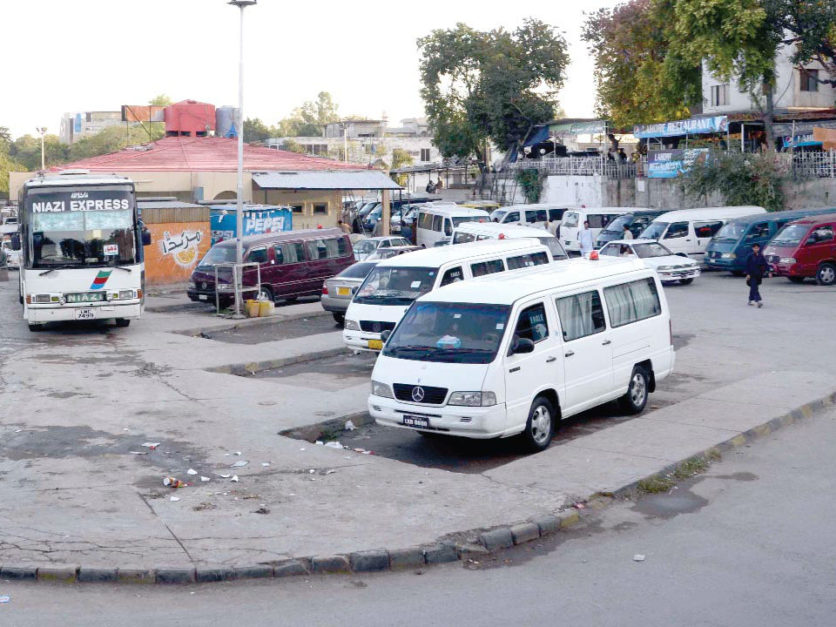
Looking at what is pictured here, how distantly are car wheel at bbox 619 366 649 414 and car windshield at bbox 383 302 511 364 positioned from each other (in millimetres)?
2797

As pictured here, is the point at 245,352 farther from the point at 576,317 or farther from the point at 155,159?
the point at 155,159

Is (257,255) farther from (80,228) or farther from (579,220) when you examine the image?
(579,220)

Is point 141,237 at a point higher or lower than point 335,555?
higher

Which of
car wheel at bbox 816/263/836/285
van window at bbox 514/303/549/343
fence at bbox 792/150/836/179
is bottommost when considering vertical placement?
car wheel at bbox 816/263/836/285

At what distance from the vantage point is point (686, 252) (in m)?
33.2

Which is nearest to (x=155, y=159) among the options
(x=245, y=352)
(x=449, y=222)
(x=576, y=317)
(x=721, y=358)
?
(x=449, y=222)

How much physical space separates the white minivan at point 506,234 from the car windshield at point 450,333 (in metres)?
10.6

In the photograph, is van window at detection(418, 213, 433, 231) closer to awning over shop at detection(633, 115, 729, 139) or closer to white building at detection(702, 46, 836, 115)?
awning over shop at detection(633, 115, 729, 139)

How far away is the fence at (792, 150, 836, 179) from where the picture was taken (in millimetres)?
37281

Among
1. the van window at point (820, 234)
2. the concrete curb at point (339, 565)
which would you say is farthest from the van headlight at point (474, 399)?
the van window at point (820, 234)

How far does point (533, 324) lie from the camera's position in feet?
38.0

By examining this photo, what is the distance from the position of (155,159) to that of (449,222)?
39.8ft

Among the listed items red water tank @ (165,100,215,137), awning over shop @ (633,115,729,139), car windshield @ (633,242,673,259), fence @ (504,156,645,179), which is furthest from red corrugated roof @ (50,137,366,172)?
car windshield @ (633,242,673,259)

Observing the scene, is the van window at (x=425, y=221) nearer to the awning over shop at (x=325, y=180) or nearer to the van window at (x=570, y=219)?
the awning over shop at (x=325, y=180)
